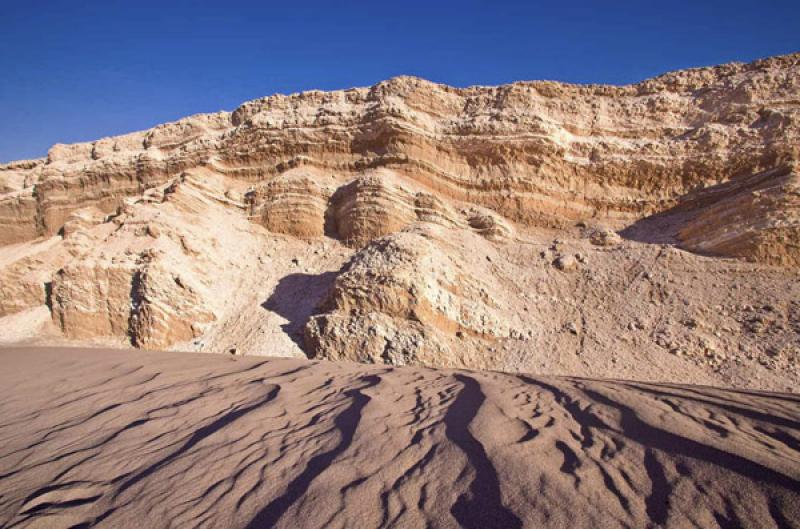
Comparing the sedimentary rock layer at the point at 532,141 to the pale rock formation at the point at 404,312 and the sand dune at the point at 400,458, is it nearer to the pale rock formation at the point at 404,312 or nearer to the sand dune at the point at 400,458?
the pale rock formation at the point at 404,312

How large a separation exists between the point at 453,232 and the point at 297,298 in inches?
226

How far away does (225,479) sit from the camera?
80.6 inches

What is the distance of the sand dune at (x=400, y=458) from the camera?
168cm

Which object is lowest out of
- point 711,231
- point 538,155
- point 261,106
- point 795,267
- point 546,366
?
point 546,366

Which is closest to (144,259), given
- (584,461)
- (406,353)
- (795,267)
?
(406,353)

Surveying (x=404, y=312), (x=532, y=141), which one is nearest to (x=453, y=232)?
(x=404, y=312)

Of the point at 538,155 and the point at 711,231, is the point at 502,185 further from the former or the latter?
the point at 711,231

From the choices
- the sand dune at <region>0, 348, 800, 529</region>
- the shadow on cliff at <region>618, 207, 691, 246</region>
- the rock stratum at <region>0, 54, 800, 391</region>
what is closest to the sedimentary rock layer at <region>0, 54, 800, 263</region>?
the rock stratum at <region>0, 54, 800, 391</region>

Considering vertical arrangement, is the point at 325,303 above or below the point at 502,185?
below

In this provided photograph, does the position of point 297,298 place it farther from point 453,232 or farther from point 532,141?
point 532,141

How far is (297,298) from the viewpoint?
10.8 metres

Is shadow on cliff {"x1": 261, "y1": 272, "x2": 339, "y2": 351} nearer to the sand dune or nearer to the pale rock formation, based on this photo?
the pale rock formation

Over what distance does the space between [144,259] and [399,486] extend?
11043 millimetres

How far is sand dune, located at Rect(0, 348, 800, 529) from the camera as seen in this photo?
168 cm
